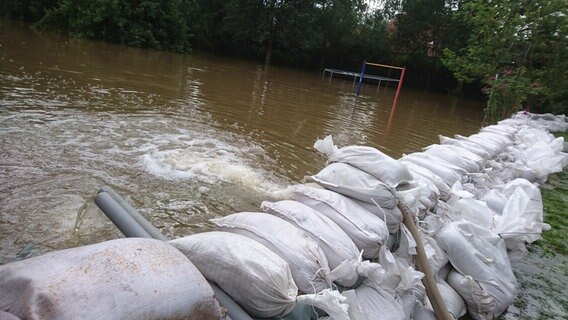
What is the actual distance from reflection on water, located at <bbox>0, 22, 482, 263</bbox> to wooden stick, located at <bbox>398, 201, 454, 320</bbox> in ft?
4.18

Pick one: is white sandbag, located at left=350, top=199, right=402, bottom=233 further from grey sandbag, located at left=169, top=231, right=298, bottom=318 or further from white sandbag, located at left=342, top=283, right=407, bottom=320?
grey sandbag, located at left=169, top=231, right=298, bottom=318

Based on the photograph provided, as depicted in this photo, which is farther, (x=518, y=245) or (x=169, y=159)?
(x=169, y=159)

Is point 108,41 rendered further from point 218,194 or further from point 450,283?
point 450,283

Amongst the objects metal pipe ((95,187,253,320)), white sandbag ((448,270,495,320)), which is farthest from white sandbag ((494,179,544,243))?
metal pipe ((95,187,253,320))

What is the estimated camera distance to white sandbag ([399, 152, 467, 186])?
3121 millimetres

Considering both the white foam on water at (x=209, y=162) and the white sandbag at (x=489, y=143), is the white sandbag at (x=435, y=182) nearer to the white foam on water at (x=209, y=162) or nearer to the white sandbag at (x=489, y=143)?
the white foam on water at (x=209, y=162)

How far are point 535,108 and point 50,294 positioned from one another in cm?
1539

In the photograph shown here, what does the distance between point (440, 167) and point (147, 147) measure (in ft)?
9.51

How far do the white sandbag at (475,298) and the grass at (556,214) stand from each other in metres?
1.40

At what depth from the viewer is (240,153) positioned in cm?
428

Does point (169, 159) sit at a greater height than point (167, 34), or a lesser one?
lesser

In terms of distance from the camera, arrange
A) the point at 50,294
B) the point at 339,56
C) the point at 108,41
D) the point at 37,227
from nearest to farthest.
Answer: the point at 50,294 → the point at 37,227 → the point at 108,41 → the point at 339,56

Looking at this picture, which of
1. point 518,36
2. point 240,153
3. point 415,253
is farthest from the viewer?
point 518,36

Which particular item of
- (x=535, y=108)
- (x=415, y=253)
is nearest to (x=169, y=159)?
(x=415, y=253)
